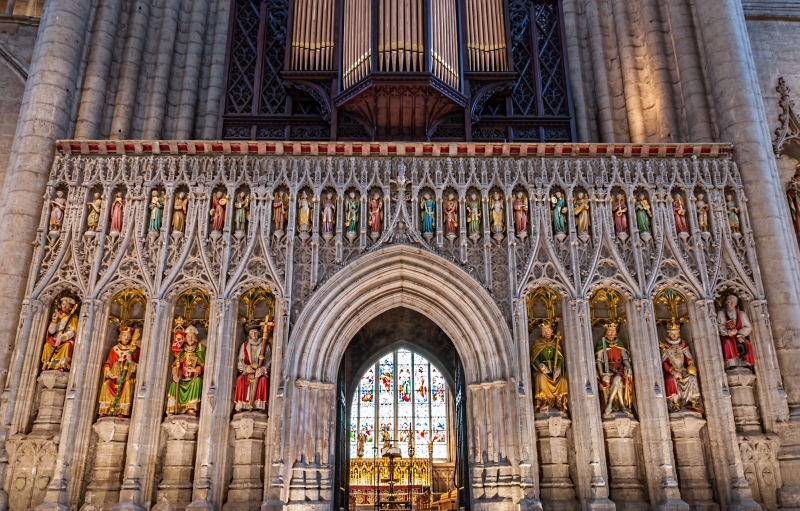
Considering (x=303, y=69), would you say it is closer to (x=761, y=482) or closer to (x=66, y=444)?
(x=66, y=444)

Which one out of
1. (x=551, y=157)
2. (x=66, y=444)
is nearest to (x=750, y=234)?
(x=551, y=157)

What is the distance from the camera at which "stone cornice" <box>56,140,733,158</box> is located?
11.6 m

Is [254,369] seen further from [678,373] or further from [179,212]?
[678,373]

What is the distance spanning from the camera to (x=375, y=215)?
11438mm

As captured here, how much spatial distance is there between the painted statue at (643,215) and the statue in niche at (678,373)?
1698 millimetres

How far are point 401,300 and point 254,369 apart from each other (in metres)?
2.77

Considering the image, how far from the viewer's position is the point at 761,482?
995 centimetres

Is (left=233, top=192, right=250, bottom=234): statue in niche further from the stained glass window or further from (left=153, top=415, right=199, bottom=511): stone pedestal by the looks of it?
the stained glass window

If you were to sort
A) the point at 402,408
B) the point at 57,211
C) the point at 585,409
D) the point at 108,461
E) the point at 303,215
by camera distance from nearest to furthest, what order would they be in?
the point at 108,461, the point at 585,409, the point at 57,211, the point at 303,215, the point at 402,408

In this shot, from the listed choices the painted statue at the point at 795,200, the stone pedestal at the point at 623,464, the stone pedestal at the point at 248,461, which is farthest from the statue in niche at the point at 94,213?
the painted statue at the point at 795,200

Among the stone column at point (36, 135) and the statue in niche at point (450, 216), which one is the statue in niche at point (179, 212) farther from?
the statue in niche at point (450, 216)

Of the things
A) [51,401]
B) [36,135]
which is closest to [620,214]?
[51,401]

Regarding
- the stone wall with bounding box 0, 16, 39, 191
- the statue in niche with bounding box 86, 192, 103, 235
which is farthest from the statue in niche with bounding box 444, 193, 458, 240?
the stone wall with bounding box 0, 16, 39, 191

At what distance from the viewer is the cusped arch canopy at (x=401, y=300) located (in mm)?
10695
